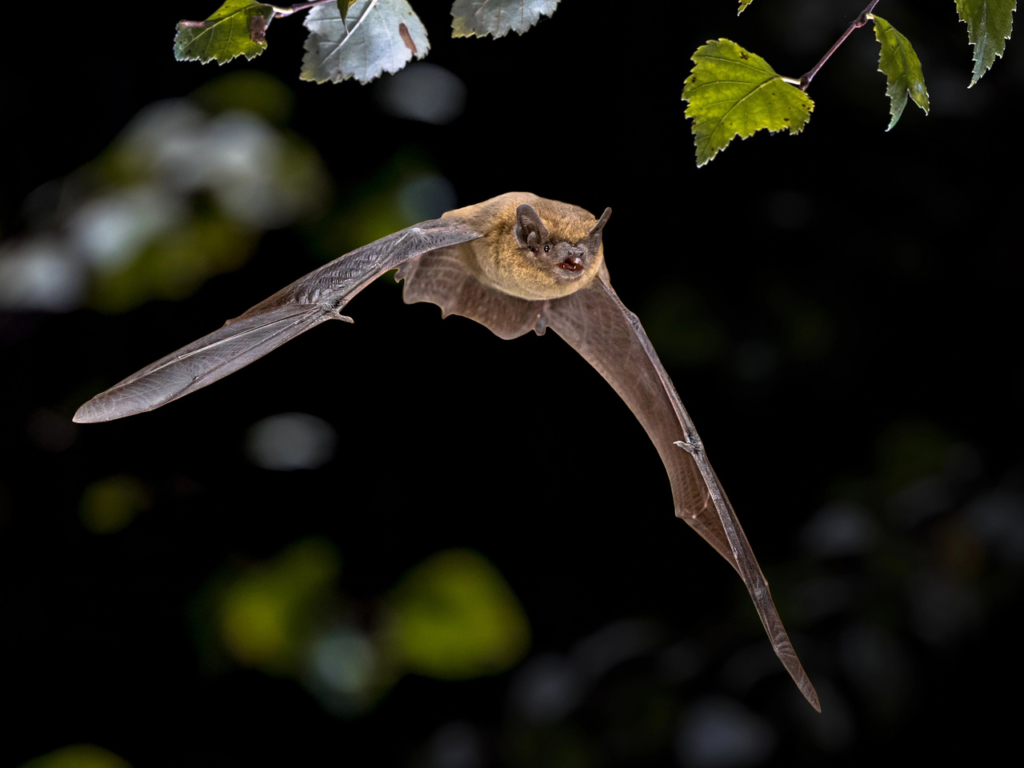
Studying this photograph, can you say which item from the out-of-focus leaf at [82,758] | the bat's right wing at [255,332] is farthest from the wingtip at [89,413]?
the out-of-focus leaf at [82,758]

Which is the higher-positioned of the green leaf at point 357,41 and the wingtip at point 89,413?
the green leaf at point 357,41

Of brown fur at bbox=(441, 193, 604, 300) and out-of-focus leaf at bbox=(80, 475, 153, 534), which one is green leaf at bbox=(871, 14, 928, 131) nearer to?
brown fur at bbox=(441, 193, 604, 300)

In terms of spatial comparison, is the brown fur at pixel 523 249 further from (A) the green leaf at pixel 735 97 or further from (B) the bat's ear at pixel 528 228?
(A) the green leaf at pixel 735 97

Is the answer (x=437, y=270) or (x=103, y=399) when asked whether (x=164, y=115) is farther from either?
(x=103, y=399)

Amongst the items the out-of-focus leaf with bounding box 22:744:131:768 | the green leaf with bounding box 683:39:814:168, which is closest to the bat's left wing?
the green leaf with bounding box 683:39:814:168

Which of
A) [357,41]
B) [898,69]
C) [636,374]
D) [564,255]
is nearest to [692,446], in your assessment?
[636,374]

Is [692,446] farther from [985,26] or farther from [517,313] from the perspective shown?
[985,26]
